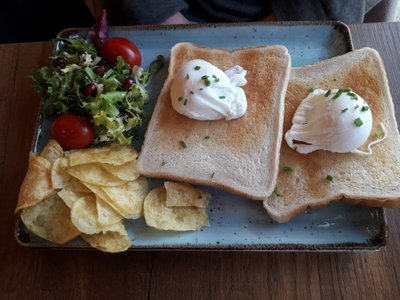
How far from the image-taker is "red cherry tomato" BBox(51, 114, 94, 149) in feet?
6.17

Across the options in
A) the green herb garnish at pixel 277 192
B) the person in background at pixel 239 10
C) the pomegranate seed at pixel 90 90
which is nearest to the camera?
the green herb garnish at pixel 277 192

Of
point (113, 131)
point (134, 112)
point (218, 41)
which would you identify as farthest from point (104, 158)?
point (218, 41)

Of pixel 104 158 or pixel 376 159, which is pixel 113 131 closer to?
pixel 104 158

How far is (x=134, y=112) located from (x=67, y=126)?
1.06 feet

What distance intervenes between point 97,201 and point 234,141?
2.18ft

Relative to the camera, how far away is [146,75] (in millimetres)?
2117

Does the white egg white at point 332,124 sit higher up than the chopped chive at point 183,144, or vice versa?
the white egg white at point 332,124

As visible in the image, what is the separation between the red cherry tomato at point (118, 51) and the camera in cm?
206

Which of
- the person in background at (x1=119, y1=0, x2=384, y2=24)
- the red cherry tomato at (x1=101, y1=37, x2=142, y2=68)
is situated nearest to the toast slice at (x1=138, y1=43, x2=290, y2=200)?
the red cherry tomato at (x1=101, y1=37, x2=142, y2=68)

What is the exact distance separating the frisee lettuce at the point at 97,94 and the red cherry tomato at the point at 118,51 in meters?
0.04

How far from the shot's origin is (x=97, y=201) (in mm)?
1717

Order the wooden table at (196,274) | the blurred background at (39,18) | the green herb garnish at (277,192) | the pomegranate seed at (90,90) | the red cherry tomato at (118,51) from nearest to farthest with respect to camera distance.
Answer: the wooden table at (196,274) < the green herb garnish at (277,192) < the pomegranate seed at (90,90) < the red cherry tomato at (118,51) < the blurred background at (39,18)

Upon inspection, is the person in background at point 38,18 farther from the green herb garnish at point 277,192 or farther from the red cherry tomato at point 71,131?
the green herb garnish at point 277,192

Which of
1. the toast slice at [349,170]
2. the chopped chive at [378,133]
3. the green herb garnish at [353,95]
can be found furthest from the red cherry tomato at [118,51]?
the chopped chive at [378,133]
